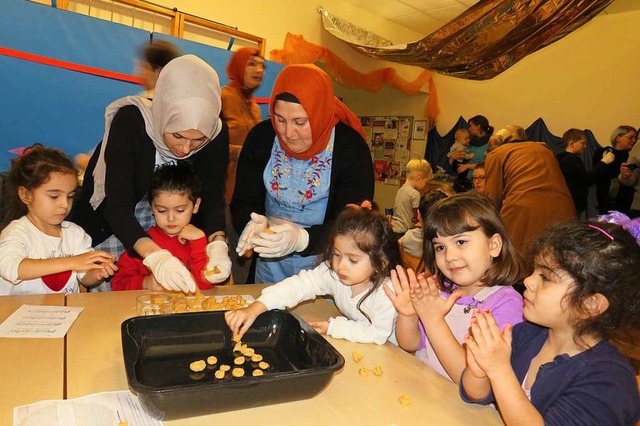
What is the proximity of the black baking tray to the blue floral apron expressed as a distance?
2.04 feet

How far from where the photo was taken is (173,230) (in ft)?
5.90

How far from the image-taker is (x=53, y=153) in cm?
170

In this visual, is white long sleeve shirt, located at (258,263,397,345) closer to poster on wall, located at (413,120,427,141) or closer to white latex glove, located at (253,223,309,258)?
white latex glove, located at (253,223,309,258)

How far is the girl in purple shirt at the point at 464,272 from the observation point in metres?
1.23

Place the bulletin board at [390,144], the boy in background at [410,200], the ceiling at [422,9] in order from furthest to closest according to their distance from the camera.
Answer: the bulletin board at [390,144] → the ceiling at [422,9] → the boy in background at [410,200]

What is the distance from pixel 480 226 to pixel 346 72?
169 inches

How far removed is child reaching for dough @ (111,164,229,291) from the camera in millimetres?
1710

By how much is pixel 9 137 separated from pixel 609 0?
395 centimetres

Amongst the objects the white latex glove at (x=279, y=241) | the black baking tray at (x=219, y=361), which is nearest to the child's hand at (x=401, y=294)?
the black baking tray at (x=219, y=361)

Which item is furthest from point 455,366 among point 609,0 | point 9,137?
point 9,137

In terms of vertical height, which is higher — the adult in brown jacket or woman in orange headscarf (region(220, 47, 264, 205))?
woman in orange headscarf (region(220, 47, 264, 205))

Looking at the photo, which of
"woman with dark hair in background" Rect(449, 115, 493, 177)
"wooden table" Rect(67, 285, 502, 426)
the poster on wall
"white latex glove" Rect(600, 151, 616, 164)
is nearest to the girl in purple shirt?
"wooden table" Rect(67, 285, 502, 426)

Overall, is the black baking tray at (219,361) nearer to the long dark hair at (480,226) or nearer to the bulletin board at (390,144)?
the long dark hair at (480,226)

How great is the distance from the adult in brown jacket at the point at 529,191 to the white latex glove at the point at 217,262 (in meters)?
2.05
